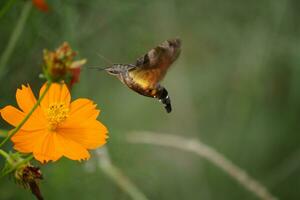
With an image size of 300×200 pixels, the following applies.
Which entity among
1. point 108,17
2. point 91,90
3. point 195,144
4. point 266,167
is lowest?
point 266,167

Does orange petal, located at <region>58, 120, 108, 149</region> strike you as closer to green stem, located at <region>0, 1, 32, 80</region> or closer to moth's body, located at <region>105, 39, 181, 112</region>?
moth's body, located at <region>105, 39, 181, 112</region>

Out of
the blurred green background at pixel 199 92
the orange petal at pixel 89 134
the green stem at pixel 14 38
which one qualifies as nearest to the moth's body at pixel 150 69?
the orange petal at pixel 89 134

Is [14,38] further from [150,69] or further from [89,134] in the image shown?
[150,69]

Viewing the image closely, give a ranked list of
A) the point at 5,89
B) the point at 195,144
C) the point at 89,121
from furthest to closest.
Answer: the point at 5,89
the point at 195,144
the point at 89,121

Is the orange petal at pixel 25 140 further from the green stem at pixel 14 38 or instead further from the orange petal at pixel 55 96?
the green stem at pixel 14 38

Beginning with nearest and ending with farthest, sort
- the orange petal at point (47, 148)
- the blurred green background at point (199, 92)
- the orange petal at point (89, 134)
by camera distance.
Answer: the orange petal at point (47, 148) < the orange petal at point (89, 134) < the blurred green background at point (199, 92)

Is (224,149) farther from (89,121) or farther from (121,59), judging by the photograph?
(89,121)

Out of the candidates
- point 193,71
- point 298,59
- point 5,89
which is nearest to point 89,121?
point 5,89

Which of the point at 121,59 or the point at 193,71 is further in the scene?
the point at 193,71

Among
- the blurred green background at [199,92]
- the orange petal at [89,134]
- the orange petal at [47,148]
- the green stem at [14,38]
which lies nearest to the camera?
the orange petal at [47,148]
